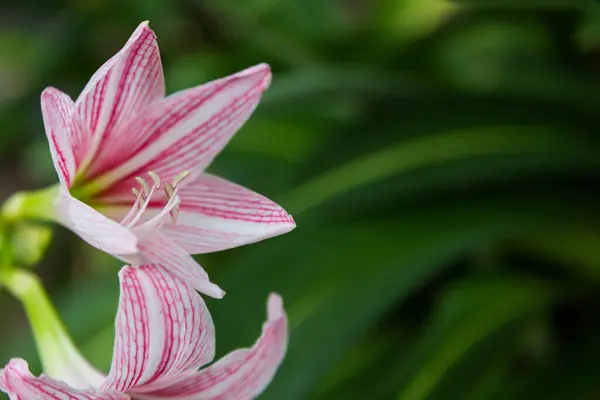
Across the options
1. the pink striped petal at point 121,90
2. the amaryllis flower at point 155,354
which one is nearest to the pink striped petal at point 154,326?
the amaryllis flower at point 155,354

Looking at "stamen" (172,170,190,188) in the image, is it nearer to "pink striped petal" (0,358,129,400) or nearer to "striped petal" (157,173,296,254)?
"striped petal" (157,173,296,254)

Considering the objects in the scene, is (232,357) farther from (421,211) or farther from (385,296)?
(421,211)

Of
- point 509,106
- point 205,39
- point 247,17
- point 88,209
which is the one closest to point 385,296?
point 509,106

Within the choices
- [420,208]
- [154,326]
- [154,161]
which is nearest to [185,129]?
[154,161]

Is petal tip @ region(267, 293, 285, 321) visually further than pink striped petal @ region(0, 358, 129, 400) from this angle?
Yes

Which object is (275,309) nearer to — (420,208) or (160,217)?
(160,217)

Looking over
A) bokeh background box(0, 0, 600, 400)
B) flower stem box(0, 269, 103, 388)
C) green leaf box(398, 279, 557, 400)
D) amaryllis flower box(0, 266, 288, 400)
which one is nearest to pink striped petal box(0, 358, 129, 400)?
amaryllis flower box(0, 266, 288, 400)
